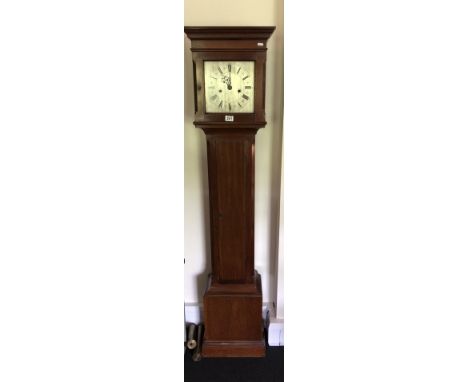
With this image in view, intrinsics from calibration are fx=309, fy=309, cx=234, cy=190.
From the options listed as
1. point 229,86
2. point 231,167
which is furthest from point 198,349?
point 229,86

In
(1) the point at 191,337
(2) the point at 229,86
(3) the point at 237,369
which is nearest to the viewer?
(2) the point at 229,86

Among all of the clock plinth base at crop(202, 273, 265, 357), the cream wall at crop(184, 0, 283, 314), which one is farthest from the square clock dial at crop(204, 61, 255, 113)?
the clock plinth base at crop(202, 273, 265, 357)

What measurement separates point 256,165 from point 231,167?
0.67 feet

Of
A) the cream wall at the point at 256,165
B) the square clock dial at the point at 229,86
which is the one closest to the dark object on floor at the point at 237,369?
the cream wall at the point at 256,165

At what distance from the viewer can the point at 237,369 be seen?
1.41 m

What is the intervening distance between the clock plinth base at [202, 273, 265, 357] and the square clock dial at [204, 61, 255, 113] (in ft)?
2.65

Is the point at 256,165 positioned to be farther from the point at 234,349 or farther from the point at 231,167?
the point at 234,349

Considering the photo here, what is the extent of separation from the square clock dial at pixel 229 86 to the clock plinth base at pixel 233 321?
81 cm

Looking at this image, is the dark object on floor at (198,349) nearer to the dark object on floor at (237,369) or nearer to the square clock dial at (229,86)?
the dark object on floor at (237,369)

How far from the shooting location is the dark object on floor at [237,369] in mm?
1364
